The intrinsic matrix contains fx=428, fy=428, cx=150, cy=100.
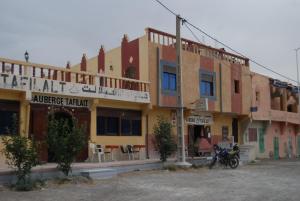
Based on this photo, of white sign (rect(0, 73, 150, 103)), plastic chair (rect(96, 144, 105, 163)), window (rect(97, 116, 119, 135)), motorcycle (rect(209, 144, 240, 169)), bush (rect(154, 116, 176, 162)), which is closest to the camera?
white sign (rect(0, 73, 150, 103))

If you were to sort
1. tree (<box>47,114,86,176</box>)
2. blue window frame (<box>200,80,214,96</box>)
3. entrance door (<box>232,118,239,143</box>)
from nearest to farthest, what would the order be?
tree (<box>47,114,86,176</box>)
blue window frame (<box>200,80,214,96</box>)
entrance door (<box>232,118,239,143</box>)

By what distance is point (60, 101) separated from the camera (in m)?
18.0

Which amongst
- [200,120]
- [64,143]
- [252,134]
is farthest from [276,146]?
[64,143]

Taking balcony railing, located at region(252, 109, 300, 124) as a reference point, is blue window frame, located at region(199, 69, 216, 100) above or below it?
Result: above

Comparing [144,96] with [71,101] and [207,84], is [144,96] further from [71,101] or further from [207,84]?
[207,84]

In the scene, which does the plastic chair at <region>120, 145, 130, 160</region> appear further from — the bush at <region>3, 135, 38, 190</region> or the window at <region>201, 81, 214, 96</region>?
the bush at <region>3, 135, 38, 190</region>

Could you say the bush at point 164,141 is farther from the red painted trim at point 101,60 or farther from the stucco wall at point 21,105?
the red painted trim at point 101,60

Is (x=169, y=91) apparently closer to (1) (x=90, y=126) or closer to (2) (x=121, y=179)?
(1) (x=90, y=126)

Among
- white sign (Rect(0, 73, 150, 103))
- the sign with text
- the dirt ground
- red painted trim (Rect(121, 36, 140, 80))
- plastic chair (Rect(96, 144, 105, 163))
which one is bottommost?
the dirt ground

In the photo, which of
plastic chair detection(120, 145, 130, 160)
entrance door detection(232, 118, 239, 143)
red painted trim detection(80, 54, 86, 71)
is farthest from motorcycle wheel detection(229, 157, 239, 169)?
red painted trim detection(80, 54, 86, 71)

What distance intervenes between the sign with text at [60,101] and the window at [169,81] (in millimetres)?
5225

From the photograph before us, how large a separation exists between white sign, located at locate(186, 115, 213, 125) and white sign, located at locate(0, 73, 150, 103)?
175 inches

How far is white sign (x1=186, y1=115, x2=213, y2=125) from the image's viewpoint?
25078mm

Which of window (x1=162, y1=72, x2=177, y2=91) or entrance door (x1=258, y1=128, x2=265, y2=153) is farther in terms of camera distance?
entrance door (x1=258, y1=128, x2=265, y2=153)
